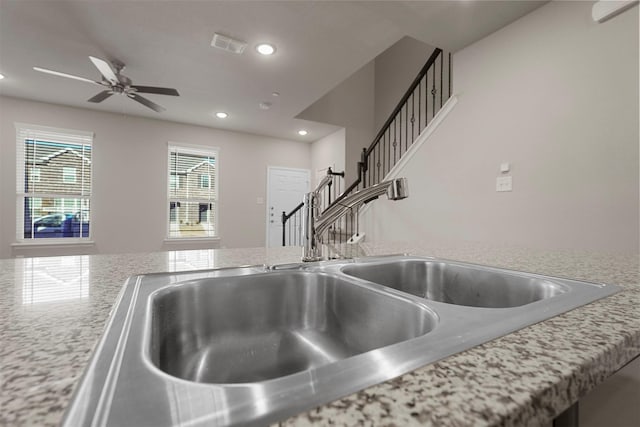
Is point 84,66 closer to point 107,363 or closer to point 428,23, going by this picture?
point 428,23

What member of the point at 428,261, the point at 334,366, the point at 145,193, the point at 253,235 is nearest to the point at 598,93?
the point at 428,261

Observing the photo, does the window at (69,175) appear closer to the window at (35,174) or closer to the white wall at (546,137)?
the window at (35,174)

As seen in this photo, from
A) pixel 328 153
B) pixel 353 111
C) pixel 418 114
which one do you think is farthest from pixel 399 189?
pixel 328 153

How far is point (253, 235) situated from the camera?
5.57m

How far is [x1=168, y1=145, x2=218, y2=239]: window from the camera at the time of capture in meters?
4.93

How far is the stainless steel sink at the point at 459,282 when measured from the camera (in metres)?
0.72

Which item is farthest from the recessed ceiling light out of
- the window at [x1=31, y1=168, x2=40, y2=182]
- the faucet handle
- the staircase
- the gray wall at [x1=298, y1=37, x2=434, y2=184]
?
the window at [x1=31, y1=168, x2=40, y2=182]

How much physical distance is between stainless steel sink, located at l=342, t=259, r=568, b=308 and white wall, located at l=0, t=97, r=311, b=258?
4.76m

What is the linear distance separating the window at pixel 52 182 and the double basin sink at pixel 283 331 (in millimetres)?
4767

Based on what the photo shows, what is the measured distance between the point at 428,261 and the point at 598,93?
6.70 feet

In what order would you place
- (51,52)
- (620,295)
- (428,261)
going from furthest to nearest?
(51,52) < (428,261) < (620,295)

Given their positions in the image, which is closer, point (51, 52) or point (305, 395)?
point (305, 395)

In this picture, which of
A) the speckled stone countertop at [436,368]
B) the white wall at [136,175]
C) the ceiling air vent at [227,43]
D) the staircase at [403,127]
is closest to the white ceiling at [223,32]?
the ceiling air vent at [227,43]

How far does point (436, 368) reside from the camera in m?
0.28
